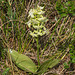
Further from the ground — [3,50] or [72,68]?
[3,50]

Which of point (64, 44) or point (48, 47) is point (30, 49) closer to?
point (48, 47)

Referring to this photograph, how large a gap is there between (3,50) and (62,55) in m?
0.76

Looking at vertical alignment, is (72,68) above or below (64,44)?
below

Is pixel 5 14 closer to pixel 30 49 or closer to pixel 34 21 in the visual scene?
pixel 30 49

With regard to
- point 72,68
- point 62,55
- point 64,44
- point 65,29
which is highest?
point 65,29

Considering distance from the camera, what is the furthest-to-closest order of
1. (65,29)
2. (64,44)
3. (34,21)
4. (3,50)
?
1. (65,29)
2. (64,44)
3. (3,50)
4. (34,21)

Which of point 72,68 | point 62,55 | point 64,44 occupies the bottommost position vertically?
point 72,68

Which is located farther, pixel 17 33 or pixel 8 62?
pixel 17 33

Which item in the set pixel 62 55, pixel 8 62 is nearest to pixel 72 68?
pixel 62 55

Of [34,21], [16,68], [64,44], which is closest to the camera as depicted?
[34,21]

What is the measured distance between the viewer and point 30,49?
1.75 m

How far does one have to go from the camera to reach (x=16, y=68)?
145cm

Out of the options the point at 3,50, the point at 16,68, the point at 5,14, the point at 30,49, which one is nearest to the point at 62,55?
the point at 30,49

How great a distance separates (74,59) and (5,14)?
120 cm
